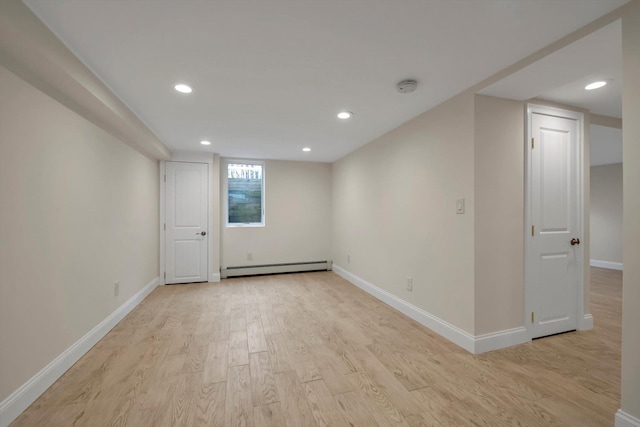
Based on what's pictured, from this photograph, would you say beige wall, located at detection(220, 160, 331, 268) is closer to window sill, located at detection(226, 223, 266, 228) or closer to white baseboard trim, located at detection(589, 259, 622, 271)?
window sill, located at detection(226, 223, 266, 228)

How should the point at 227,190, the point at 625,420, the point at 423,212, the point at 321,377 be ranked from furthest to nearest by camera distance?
the point at 227,190, the point at 423,212, the point at 321,377, the point at 625,420

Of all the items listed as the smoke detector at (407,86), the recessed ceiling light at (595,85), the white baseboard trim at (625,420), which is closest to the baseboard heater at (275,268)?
the smoke detector at (407,86)

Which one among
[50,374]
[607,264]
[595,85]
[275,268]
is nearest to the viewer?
[50,374]

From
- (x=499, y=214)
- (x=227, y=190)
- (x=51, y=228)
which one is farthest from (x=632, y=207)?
(x=227, y=190)

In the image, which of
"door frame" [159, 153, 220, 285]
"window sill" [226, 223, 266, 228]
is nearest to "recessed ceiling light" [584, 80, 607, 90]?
"window sill" [226, 223, 266, 228]

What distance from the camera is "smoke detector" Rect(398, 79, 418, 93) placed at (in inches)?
82.2

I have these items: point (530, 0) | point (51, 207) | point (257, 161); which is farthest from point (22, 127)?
point (257, 161)

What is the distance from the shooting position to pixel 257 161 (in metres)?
5.10

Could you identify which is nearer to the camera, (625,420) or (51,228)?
(625,420)

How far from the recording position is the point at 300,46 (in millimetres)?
1653

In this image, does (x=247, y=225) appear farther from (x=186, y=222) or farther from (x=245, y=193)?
(x=186, y=222)

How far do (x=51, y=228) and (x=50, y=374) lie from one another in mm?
1022

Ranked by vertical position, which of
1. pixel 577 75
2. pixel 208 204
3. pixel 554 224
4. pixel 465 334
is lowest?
pixel 465 334

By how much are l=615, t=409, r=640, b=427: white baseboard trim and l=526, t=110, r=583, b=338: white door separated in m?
1.05
